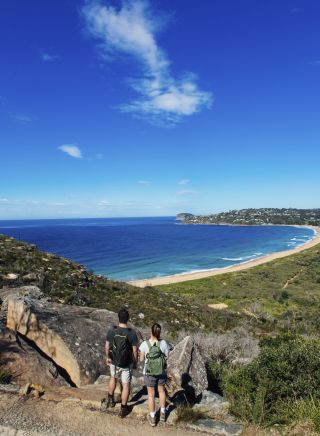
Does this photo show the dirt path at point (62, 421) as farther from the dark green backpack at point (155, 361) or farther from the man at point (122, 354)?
the dark green backpack at point (155, 361)

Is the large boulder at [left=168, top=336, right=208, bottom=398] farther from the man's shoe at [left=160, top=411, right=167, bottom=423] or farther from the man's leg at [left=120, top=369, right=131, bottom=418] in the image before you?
the man's leg at [left=120, top=369, right=131, bottom=418]

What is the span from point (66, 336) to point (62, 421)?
3.15m

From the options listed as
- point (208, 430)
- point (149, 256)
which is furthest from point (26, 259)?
point (149, 256)

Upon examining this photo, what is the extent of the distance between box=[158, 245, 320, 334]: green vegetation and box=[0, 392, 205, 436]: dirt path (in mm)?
23837

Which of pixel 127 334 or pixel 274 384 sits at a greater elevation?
pixel 127 334

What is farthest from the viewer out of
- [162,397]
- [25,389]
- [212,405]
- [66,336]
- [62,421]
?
[66,336]

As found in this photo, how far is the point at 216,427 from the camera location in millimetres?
6668

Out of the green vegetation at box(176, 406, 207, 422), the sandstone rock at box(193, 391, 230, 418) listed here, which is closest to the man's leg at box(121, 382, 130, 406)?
the green vegetation at box(176, 406, 207, 422)

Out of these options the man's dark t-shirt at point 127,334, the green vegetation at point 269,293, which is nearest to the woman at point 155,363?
the man's dark t-shirt at point 127,334

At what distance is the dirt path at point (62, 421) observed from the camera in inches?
238

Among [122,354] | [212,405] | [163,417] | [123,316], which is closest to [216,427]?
[163,417]

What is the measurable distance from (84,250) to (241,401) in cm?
10109

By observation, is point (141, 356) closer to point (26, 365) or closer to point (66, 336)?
point (26, 365)

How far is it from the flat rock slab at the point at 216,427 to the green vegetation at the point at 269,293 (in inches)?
906
